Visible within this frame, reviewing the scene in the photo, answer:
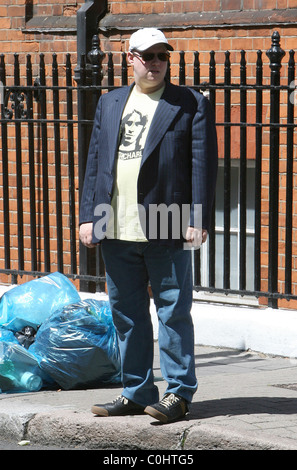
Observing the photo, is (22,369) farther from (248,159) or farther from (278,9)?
(278,9)

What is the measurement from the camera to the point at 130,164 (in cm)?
539

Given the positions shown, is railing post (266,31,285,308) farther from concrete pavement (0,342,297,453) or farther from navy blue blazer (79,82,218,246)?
navy blue blazer (79,82,218,246)

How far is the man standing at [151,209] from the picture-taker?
17.5ft

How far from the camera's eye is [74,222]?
8.42 m

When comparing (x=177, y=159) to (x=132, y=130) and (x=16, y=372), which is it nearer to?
(x=132, y=130)

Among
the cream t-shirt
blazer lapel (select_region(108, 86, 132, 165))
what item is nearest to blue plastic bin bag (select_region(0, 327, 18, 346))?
the cream t-shirt

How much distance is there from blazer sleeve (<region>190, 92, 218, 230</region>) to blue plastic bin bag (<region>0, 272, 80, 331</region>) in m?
1.79

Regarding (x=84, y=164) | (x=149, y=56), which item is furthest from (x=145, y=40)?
(x=84, y=164)

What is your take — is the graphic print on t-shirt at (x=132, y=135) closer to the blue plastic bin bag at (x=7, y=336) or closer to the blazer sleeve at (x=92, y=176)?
the blazer sleeve at (x=92, y=176)

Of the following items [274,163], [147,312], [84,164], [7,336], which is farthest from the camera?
[84,164]

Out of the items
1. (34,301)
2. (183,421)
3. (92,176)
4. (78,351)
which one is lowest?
(183,421)

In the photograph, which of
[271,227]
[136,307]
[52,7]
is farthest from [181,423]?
[52,7]

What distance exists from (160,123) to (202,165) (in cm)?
29
